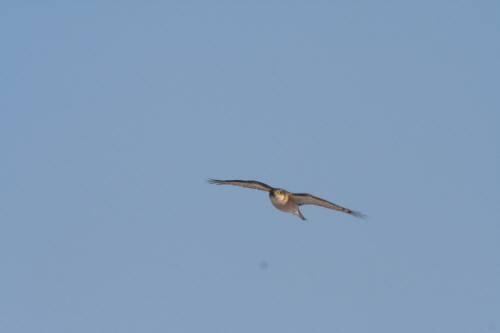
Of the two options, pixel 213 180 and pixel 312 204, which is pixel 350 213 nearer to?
pixel 312 204

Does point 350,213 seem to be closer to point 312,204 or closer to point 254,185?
point 312,204

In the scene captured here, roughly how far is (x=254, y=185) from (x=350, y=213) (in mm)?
5230

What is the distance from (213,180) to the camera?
47.7 meters

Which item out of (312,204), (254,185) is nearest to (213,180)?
(254,185)

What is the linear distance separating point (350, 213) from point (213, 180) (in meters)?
7.26

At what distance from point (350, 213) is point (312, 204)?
7.37 feet

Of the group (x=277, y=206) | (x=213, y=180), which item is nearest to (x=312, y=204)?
(x=277, y=206)

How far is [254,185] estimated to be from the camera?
47.3m

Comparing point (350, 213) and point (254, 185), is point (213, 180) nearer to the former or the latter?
point (254, 185)

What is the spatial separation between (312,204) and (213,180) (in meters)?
5.16

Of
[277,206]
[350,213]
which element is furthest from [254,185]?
[350,213]

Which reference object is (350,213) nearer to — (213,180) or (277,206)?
(277,206)

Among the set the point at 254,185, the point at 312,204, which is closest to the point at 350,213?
the point at 312,204
